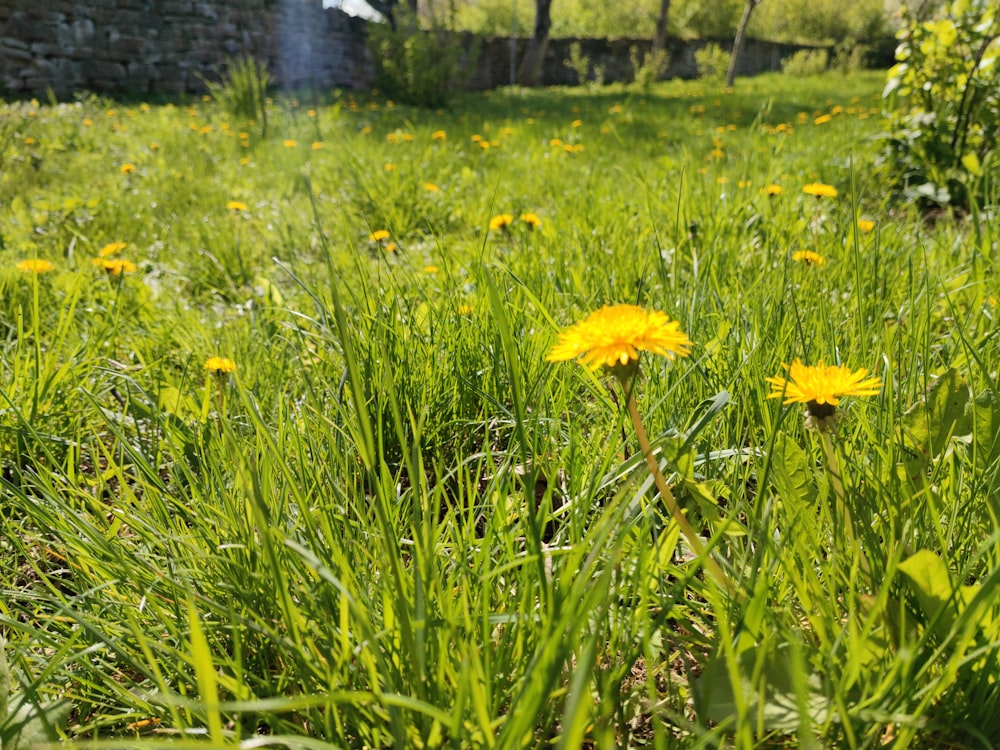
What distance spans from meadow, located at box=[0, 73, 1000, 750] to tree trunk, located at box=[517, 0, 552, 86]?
14661 millimetres

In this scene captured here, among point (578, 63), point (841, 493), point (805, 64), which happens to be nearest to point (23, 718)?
point (841, 493)

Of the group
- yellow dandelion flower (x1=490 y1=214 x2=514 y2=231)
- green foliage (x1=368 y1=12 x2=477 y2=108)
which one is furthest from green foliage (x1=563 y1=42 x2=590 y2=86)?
yellow dandelion flower (x1=490 y1=214 x2=514 y2=231)

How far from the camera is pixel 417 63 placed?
9578 mm

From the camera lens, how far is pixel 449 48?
32.4ft

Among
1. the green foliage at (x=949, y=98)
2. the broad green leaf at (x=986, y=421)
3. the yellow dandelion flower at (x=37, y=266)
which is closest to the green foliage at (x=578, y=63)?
the green foliage at (x=949, y=98)

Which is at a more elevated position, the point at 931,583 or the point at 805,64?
the point at 805,64

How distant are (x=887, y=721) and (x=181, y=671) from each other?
62cm

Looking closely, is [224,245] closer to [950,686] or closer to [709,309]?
[709,309]

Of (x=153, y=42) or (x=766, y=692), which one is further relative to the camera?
(x=153, y=42)

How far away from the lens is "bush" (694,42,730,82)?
1536 centimetres

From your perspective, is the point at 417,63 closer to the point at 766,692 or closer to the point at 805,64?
the point at 766,692

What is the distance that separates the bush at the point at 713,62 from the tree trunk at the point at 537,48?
12.3 feet

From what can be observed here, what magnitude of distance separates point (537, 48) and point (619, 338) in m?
16.7

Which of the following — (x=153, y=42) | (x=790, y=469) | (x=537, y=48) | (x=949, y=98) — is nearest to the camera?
(x=790, y=469)
